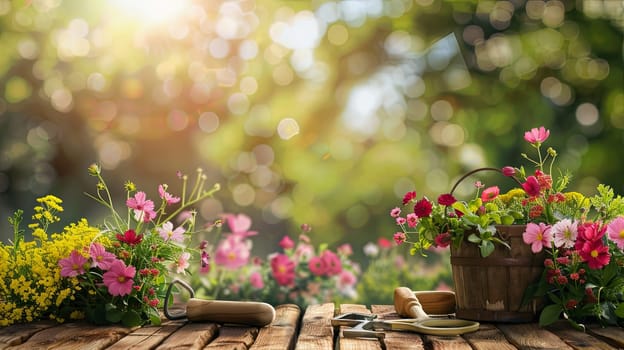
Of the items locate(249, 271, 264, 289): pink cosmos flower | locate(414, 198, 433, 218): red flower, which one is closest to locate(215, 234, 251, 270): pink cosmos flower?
locate(249, 271, 264, 289): pink cosmos flower

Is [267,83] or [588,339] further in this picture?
[267,83]

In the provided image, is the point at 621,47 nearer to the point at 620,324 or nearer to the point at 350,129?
the point at 350,129

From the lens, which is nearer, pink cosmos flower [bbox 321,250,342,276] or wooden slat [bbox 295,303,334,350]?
wooden slat [bbox 295,303,334,350]

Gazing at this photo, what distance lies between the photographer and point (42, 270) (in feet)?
8.07

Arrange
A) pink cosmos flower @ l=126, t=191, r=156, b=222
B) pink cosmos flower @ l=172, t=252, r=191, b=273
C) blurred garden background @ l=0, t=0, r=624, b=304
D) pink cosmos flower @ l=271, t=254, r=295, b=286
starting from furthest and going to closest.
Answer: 1. blurred garden background @ l=0, t=0, r=624, b=304
2. pink cosmos flower @ l=271, t=254, r=295, b=286
3. pink cosmos flower @ l=172, t=252, r=191, b=273
4. pink cosmos flower @ l=126, t=191, r=156, b=222

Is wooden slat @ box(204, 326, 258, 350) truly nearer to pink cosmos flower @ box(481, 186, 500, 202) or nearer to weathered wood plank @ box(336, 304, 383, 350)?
weathered wood plank @ box(336, 304, 383, 350)

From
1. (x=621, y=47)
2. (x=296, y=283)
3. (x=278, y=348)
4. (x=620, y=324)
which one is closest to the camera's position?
(x=278, y=348)

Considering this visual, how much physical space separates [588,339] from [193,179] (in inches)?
144

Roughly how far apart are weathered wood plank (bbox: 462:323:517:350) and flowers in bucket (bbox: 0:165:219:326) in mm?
978

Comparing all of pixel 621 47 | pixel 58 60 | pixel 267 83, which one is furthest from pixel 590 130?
pixel 58 60

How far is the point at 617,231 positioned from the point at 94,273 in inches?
63.2

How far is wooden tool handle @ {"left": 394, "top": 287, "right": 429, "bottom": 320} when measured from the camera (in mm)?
2471

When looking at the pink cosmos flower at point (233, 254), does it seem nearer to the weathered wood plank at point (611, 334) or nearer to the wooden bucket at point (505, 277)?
the wooden bucket at point (505, 277)

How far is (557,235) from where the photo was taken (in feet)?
7.63
